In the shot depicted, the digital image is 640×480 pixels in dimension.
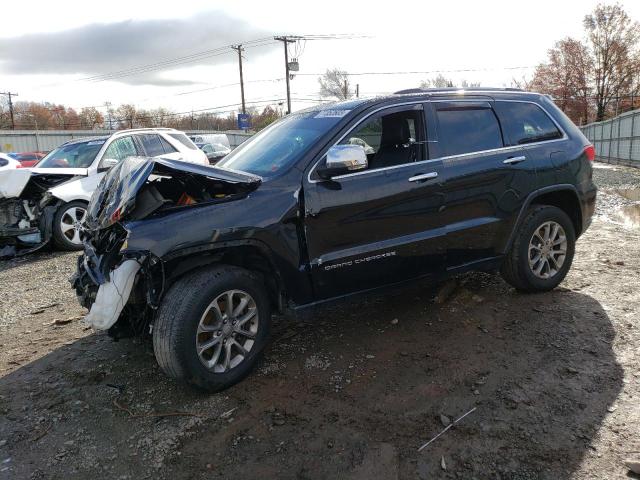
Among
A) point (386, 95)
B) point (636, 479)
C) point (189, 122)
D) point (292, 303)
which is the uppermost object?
point (189, 122)

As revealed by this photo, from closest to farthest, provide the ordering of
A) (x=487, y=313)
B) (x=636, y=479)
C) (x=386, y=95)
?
(x=636, y=479), (x=386, y=95), (x=487, y=313)

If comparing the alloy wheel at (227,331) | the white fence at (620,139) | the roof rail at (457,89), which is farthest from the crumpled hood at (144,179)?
the white fence at (620,139)

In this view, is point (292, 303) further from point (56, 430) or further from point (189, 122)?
point (189, 122)

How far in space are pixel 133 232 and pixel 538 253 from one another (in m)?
3.68

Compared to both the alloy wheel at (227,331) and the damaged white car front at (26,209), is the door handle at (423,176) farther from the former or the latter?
the damaged white car front at (26,209)

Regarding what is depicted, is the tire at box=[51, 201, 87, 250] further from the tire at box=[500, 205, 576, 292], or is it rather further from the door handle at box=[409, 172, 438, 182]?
the tire at box=[500, 205, 576, 292]

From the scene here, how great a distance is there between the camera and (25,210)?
7.86 meters

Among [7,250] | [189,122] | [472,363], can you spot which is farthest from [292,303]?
[189,122]

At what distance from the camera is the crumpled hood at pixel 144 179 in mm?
3293

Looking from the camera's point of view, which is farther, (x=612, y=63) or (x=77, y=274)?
(x=612, y=63)

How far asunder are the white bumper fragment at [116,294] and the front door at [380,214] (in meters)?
1.21

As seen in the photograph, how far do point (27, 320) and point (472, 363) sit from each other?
431 centimetres

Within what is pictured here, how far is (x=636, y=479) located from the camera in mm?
2475

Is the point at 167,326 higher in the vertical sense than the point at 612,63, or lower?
lower
